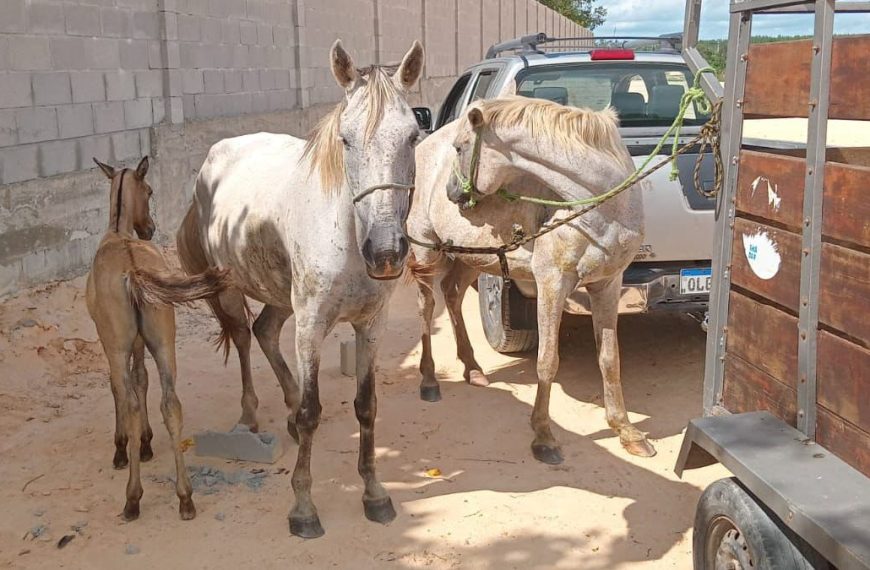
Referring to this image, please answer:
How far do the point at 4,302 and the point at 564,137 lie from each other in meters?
4.57

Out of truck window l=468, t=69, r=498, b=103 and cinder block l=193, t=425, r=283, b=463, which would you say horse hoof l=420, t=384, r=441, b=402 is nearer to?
cinder block l=193, t=425, r=283, b=463

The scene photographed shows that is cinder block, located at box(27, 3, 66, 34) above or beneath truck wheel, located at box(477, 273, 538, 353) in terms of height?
above

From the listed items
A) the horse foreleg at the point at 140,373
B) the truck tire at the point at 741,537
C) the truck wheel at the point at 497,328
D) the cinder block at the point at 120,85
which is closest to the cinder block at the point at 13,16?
the cinder block at the point at 120,85

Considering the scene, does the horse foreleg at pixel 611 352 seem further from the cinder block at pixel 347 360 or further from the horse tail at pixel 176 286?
the horse tail at pixel 176 286

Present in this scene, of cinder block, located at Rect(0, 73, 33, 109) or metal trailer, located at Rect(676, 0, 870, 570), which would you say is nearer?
metal trailer, located at Rect(676, 0, 870, 570)

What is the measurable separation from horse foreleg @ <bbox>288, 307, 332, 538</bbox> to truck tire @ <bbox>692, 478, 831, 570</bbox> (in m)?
1.77

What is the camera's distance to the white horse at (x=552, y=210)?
4242 mm

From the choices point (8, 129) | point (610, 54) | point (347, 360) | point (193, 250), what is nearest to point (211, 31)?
point (8, 129)

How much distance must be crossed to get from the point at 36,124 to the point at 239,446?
3.61m

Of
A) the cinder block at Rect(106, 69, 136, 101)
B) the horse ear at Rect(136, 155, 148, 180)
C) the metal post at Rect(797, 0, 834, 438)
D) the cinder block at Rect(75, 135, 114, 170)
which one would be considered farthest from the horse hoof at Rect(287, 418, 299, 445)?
the cinder block at Rect(106, 69, 136, 101)

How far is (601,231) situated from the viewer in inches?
167

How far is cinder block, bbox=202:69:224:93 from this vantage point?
9.12 metres

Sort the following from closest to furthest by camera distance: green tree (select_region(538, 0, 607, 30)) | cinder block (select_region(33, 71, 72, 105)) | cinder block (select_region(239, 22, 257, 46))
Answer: cinder block (select_region(33, 71, 72, 105)) < cinder block (select_region(239, 22, 257, 46)) < green tree (select_region(538, 0, 607, 30))

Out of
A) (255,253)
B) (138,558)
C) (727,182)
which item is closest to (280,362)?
(255,253)
